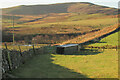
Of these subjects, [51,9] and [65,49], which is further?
[51,9]

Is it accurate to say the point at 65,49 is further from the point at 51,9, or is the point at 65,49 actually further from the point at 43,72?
the point at 51,9

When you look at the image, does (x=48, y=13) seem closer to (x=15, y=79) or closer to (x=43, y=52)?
(x=43, y=52)

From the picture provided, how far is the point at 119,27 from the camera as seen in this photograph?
204ft

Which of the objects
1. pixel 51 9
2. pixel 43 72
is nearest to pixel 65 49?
pixel 43 72

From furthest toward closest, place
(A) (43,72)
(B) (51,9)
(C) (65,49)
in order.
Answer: (B) (51,9) < (C) (65,49) < (A) (43,72)

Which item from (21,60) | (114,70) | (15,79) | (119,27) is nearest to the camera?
(15,79)

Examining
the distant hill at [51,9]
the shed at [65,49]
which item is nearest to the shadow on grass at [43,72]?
the shed at [65,49]

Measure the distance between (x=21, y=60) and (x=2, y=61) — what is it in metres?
5.24

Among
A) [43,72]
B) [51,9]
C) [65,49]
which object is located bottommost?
[43,72]

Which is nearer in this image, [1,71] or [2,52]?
[1,71]

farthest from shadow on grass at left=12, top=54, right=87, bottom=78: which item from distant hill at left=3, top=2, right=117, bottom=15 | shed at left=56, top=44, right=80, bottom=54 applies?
distant hill at left=3, top=2, right=117, bottom=15

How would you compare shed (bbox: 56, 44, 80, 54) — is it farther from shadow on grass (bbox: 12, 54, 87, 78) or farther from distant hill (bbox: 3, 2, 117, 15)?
distant hill (bbox: 3, 2, 117, 15)

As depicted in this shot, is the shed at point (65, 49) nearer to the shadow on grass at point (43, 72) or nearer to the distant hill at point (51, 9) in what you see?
the shadow on grass at point (43, 72)

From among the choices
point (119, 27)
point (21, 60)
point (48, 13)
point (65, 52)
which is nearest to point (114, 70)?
point (21, 60)
